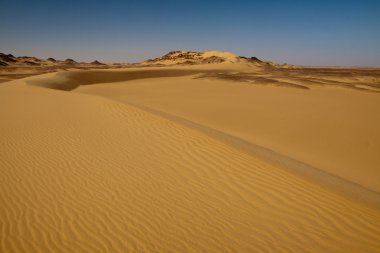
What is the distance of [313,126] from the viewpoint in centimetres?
1059

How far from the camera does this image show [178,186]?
5.13 metres

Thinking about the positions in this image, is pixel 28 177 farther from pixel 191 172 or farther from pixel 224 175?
pixel 224 175

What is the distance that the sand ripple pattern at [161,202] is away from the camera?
371 centimetres

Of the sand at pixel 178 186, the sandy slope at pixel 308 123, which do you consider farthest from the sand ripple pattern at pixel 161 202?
the sandy slope at pixel 308 123

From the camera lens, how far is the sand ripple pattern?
371cm

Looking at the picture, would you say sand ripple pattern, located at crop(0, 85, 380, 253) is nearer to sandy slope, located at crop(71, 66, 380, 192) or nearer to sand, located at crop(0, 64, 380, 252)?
sand, located at crop(0, 64, 380, 252)

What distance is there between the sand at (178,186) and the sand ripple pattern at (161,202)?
0.06 ft

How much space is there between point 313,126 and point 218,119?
3719 millimetres

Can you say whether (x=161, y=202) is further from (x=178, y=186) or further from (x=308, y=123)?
(x=308, y=123)

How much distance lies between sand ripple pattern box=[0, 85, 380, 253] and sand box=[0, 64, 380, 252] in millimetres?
18

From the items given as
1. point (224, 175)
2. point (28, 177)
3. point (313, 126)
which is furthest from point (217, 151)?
point (313, 126)

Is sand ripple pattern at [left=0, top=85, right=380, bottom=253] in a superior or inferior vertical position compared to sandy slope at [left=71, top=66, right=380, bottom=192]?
superior

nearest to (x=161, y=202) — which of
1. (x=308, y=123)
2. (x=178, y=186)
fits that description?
(x=178, y=186)

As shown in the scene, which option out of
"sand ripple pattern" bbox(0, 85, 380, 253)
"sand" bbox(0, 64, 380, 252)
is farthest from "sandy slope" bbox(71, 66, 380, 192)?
"sand ripple pattern" bbox(0, 85, 380, 253)
